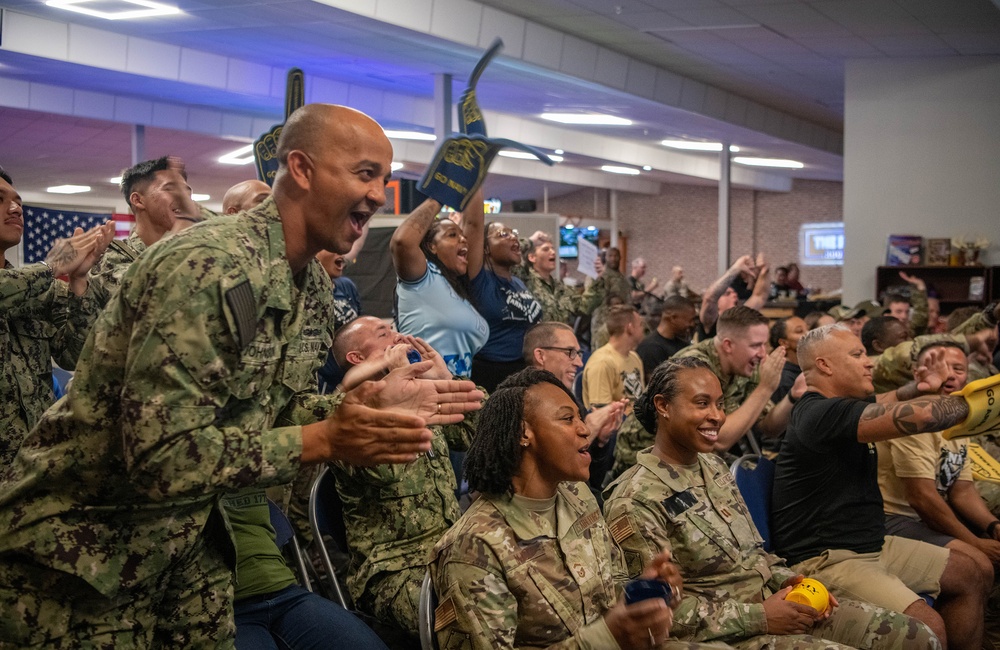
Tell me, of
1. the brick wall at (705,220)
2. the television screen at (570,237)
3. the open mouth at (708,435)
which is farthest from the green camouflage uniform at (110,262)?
the brick wall at (705,220)

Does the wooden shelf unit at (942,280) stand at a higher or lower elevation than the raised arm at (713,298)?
higher

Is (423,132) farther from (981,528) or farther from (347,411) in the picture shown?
(347,411)

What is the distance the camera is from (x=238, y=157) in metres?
14.6

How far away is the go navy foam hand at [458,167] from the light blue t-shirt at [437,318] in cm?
33

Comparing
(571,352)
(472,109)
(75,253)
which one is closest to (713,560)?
(571,352)

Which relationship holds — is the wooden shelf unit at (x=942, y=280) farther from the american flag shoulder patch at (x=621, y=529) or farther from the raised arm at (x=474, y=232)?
the american flag shoulder patch at (x=621, y=529)

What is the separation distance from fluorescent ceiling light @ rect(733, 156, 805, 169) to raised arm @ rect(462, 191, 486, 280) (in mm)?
14080

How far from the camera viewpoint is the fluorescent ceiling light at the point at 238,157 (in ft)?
46.1

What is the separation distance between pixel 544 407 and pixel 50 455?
1124 millimetres

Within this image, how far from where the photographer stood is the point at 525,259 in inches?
219

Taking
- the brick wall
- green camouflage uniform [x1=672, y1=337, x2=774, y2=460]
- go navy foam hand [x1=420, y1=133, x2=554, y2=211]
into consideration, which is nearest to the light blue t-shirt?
go navy foam hand [x1=420, y1=133, x2=554, y2=211]

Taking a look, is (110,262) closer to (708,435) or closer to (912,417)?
(708,435)

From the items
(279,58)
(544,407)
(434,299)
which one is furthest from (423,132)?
(544,407)

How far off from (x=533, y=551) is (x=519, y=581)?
8 cm
